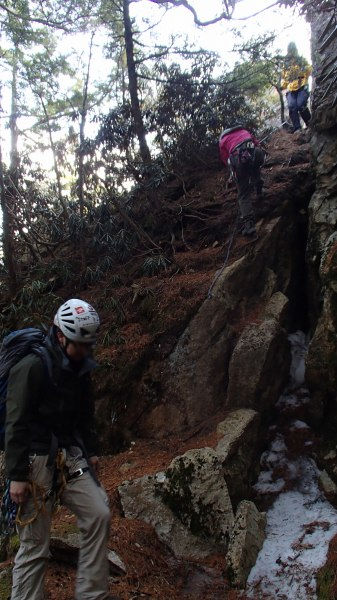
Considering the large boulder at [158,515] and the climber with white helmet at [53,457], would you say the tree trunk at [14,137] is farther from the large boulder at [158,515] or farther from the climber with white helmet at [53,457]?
the climber with white helmet at [53,457]

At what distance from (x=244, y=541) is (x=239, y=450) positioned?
1.17 meters

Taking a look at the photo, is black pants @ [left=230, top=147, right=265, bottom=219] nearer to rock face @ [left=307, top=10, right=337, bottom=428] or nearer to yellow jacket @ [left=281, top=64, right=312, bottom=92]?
rock face @ [left=307, top=10, right=337, bottom=428]

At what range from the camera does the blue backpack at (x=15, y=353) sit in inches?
116

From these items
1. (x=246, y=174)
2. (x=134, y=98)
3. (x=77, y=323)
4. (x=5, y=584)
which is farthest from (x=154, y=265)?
(x=5, y=584)

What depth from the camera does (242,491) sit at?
4910mm

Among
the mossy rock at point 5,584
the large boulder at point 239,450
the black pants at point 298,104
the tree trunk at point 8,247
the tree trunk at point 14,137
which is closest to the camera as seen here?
the mossy rock at point 5,584

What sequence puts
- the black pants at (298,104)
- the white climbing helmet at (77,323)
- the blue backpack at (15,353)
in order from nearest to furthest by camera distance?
the blue backpack at (15,353), the white climbing helmet at (77,323), the black pants at (298,104)

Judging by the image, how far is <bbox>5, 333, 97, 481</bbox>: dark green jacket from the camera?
109 inches

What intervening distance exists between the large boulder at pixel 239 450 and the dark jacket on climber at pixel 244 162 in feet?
10.8

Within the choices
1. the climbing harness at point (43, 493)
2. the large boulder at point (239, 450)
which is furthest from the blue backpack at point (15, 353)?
the large boulder at point (239, 450)

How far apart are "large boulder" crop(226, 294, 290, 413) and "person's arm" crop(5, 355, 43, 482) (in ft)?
11.5

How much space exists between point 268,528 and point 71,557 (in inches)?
82.8

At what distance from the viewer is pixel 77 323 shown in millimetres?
3066

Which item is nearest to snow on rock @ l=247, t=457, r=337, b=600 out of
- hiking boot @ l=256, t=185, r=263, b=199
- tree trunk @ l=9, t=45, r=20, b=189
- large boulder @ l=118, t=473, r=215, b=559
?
large boulder @ l=118, t=473, r=215, b=559
